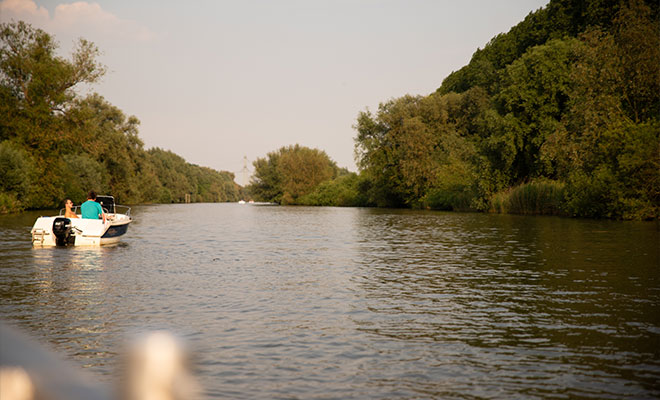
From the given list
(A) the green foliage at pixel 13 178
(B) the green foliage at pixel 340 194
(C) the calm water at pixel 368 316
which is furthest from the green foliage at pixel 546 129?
(A) the green foliage at pixel 13 178

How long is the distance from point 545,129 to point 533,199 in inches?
262

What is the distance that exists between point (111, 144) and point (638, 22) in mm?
74262

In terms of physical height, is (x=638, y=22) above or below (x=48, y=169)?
above

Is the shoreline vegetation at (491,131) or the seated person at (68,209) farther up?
the shoreline vegetation at (491,131)

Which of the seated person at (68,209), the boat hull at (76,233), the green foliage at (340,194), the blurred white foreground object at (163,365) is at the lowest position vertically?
the blurred white foreground object at (163,365)

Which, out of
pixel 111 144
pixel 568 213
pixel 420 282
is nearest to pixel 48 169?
pixel 111 144

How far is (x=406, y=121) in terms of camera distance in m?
74.0

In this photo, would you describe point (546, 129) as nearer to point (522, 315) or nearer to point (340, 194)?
point (522, 315)

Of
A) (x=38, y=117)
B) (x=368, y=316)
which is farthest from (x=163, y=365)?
(x=38, y=117)

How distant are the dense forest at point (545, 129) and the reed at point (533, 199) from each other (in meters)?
0.10

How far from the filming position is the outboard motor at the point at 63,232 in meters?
21.2

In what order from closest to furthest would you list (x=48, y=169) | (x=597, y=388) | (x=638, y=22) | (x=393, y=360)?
1. (x=597, y=388)
2. (x=393, y=360)
3. (x=638, y=22)
4. (x=48, y=169)

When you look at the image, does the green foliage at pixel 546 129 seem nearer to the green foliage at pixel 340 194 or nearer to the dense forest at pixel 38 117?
the green foliage at pixel 340 194

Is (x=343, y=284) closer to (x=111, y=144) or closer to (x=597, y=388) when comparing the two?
(x=597, y=388)
